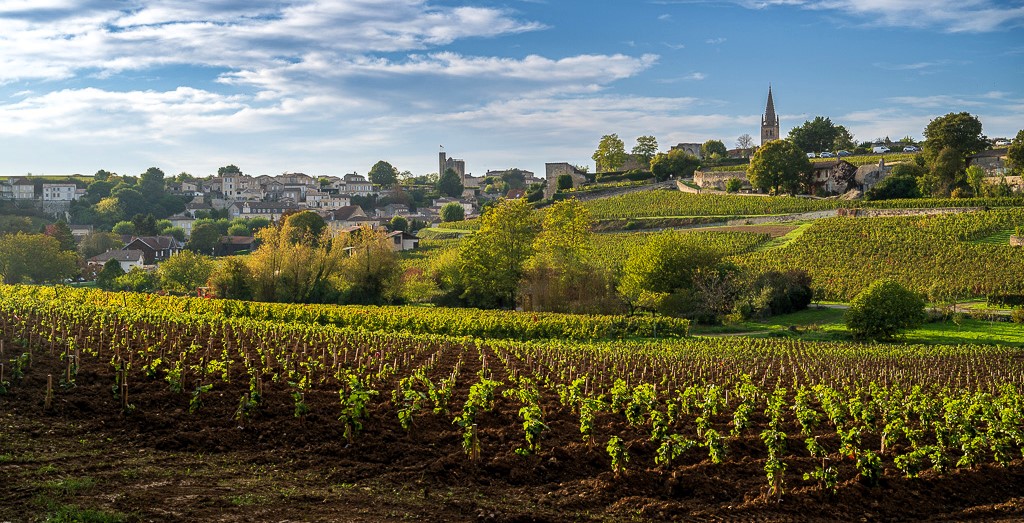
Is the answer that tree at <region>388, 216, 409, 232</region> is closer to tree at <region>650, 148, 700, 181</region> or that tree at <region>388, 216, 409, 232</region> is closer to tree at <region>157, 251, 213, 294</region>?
tree at <region>650, 148, 700, 181</region>

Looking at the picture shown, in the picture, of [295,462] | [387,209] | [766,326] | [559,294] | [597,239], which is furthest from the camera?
[387,209]

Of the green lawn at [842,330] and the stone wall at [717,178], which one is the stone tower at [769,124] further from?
the green lawn at [842,330]

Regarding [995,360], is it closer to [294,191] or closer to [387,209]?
[387,209]

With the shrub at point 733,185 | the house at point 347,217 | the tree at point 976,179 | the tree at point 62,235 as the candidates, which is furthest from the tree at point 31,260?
the tree at point 976,179

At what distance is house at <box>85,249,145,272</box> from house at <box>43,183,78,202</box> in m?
55.1

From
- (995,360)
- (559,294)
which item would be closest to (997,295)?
(995,360)

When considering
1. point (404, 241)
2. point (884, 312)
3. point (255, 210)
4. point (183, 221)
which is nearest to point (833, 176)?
point (404, 241)

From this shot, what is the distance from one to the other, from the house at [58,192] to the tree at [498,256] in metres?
102

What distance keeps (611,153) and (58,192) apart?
8413 centimetres

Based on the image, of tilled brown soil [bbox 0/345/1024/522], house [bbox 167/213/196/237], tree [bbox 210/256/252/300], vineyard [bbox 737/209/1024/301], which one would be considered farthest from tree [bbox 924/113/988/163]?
house [bbox 167/213/196/237]

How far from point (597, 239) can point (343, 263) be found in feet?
87.8

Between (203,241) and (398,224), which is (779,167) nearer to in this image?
(398,224)

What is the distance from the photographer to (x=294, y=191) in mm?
150625

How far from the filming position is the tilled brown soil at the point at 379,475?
1135 centimetres
